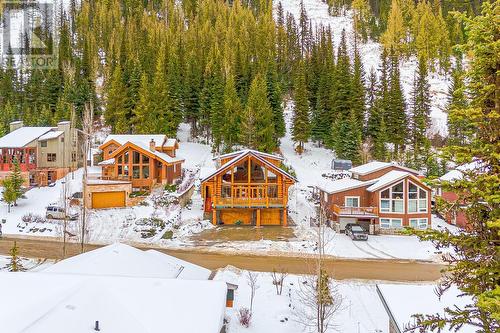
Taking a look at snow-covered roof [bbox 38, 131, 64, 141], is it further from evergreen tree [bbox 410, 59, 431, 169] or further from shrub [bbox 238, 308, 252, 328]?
evergreen tree [bbox 410, 59, 431, 169]

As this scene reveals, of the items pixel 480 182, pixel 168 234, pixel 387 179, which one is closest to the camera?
pixel 480 182

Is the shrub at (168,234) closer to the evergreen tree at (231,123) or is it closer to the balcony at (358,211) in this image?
the balcony at (358,211)

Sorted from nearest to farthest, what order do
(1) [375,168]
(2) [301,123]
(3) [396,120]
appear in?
1. (1) [375,168]
2. (2) [301,123]
3. (3) [396,120]

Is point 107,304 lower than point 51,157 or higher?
lower

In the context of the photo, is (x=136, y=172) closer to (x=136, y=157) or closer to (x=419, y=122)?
(x=136, y=157)

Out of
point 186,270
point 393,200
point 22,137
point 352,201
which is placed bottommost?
point 186,270

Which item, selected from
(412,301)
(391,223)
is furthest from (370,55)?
(412,301)
